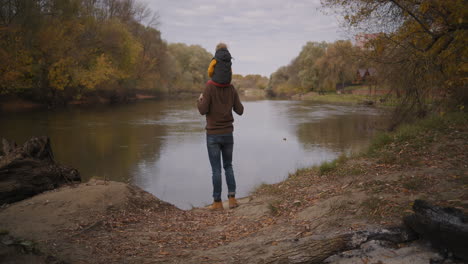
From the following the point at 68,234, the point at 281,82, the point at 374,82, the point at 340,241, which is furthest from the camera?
the point at 281,82

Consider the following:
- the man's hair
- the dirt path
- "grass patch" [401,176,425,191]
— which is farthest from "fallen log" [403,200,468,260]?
the man's hair

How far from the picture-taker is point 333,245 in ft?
11.8

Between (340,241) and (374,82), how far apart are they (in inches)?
360

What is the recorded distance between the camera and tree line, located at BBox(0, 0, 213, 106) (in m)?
24.7

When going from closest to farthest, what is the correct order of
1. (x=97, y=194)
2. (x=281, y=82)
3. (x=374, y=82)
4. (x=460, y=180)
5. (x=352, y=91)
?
(x=460, y=180) < (x=97, y=194) < (x=374, y=82) < (x=352, y=91) < (x=281, y=82)

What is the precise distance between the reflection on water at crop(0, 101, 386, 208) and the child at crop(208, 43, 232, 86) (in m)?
3.72

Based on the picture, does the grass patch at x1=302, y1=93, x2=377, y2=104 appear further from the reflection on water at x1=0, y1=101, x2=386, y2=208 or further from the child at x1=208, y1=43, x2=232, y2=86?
the child at x1=208, y1=43, x2=232, y2=86

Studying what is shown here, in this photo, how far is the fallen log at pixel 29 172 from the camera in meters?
5.97

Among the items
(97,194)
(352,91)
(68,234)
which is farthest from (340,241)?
(352,91)

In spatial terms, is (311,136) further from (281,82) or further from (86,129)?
(281,82)

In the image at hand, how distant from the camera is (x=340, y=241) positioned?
143 inches

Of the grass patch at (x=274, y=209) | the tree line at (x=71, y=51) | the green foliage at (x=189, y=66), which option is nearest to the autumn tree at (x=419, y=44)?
the grass patch at (x=274, y=209)

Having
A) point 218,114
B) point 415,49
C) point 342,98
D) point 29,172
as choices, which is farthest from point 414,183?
point 342,98

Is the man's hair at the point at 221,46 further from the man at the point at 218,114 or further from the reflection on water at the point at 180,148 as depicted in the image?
the reflection on water at the point at 180,148
